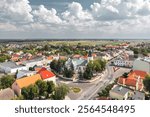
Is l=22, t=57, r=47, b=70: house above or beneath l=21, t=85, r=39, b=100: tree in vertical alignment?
beneath

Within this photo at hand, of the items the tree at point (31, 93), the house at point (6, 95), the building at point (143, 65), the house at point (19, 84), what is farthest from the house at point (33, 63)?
the tree at point (31, 93)

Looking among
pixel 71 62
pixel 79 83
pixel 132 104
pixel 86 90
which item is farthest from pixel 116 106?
pixel 71 62

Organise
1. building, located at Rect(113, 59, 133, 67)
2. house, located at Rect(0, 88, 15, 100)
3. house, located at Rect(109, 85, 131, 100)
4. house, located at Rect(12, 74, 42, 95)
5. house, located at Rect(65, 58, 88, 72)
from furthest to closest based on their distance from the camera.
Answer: building, located at Rect(113, 59, 133, 67) → house, located at Rect(65, 58, 88, 72) → house, located at Rect(12, 74, 42, 95) → house, located at Rect(109, 85, 131, 100) → house, located at Rect(0, 88, 15, 100)

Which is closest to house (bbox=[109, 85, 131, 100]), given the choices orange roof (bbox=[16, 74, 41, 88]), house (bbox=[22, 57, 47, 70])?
orange roof (bbox=[16, 74, 41, 88])

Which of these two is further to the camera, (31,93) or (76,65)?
(76,65)

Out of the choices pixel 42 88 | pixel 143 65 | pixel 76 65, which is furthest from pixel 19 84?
pixel 143 65

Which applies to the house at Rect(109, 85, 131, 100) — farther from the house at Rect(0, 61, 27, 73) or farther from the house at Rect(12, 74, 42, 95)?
the house at Rect(0, 61, 27, 73)

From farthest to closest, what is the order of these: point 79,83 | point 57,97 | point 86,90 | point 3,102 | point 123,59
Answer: point 123,59, point 79,83, point 86,90, point 57,97, point 3,102

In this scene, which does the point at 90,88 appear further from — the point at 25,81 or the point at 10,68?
the point at 10,68

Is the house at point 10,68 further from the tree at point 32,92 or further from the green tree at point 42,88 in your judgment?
the tree at point 32,92

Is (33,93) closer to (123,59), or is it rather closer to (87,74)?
(87,74)

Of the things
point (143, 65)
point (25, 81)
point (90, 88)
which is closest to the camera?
point (25, 81)
